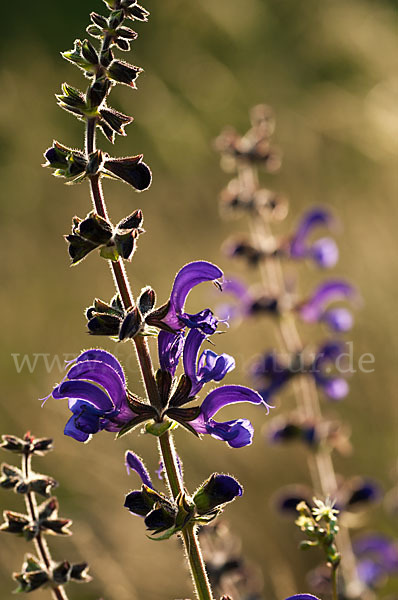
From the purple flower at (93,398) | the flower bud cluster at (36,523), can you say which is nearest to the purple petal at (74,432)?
the purple flower at (93,398)

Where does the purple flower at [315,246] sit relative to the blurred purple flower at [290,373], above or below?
above

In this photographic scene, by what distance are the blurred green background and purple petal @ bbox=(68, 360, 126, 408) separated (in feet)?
7.28

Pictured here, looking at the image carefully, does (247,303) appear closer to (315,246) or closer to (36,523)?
(315,246)

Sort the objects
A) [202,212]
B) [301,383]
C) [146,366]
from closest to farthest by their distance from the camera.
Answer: [146,366] → [301,383] → [202,212]

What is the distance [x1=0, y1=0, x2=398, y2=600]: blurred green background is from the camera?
4469 mm

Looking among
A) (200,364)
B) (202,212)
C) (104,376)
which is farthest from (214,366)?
(202,212)

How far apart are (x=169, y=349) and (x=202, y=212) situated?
4.06 m

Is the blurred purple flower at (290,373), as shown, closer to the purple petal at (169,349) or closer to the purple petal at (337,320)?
the purple petal at (337,320)

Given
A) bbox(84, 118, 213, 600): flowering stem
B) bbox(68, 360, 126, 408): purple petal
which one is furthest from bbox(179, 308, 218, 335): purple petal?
bbox(68, 360, 126, 408): purple petal

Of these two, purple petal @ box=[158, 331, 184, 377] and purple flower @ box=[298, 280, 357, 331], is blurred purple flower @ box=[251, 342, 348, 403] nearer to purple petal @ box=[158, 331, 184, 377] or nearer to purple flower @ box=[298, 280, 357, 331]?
purple flower @ box=[298, 280, 357, 331]

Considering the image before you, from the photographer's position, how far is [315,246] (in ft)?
14.6

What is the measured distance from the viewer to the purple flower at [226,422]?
1799 millimetres

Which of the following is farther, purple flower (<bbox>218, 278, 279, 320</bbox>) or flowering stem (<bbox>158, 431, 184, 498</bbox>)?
purple flower (<bbox>218, 278, 279, 320</bbox>)

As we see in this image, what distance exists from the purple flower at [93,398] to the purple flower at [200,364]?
7.4 inches
